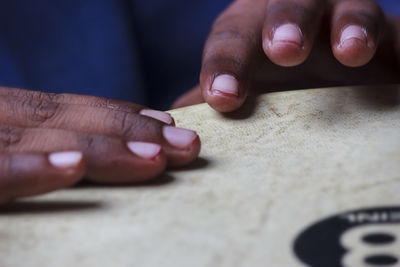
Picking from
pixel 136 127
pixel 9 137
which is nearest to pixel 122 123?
→ pixel 136 127

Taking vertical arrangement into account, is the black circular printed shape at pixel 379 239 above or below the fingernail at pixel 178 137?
below

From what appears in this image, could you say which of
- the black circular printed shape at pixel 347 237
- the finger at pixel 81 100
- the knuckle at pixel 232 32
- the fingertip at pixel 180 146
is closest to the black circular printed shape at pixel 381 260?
the black circular printed shape at pixel 347 237

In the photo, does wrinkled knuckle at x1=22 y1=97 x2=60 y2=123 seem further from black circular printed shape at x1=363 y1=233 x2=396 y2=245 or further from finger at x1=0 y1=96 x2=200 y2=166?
black circular printed shape at x1=363 y1=233 x2=396 y2=245

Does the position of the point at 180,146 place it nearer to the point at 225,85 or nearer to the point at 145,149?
the point at 145,149

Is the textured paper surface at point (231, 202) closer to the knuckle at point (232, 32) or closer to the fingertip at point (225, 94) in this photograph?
the fingertip at point (225, 94)

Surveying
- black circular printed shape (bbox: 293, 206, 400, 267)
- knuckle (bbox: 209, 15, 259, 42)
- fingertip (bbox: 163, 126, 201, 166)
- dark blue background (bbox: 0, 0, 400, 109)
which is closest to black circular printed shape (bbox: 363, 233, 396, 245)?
black circular printed shape (bbox: 293, 206, 400, 267)
